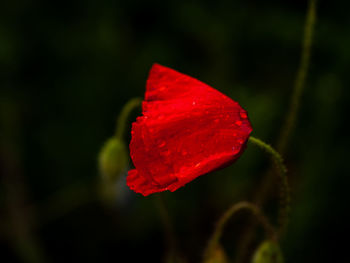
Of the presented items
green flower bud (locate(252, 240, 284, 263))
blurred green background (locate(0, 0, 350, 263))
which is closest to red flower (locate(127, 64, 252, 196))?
green flower bud (locate(252, 240, 284, 263))

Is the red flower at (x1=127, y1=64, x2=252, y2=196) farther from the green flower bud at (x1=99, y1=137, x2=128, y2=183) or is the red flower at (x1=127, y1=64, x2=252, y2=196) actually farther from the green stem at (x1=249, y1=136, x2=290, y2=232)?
the green flower bud at (x1=99, y1=137, x2=128, y2=183)

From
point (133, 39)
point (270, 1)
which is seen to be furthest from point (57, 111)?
point (270, 1)

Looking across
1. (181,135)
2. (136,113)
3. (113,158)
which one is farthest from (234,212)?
(136,113)

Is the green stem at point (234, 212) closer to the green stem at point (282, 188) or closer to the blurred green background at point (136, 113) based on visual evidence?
the green stem at point (282, 188)

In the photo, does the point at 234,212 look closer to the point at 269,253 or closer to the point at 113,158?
the point at 269,253

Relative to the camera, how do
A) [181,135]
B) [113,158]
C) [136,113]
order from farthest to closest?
[136,113], [113,158], [181,135]

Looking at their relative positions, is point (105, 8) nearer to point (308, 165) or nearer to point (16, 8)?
point (16, 8)
